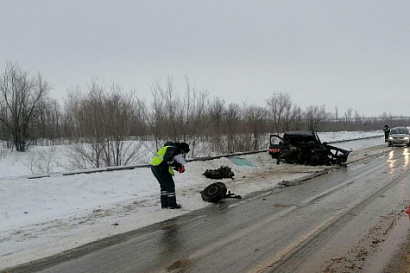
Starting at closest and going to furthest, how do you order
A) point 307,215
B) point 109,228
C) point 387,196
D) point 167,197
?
1. point 109,228
2. point 307,215
3. point 167,197
4. point 387,196

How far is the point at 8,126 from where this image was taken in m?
44.5

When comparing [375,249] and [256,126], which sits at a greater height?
[256,126]

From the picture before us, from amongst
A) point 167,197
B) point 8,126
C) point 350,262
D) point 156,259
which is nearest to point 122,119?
point 167,197

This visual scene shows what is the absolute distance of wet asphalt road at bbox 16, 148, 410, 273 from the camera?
15.6ft

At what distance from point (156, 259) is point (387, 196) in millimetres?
6974

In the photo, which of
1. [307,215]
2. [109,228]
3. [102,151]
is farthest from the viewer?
[102,151]

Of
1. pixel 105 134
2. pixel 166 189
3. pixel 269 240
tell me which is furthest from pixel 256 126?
pixel 269 240

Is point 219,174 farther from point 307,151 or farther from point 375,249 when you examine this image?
point 375,249

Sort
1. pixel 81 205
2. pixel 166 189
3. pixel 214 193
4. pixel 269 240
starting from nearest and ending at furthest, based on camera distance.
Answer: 1. pixel 269 240
2. pixel 166 189
3. pixel 81 205
4. pixel 214 193

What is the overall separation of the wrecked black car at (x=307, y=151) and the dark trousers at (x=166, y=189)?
37.8 ft

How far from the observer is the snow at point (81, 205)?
6.21 metres

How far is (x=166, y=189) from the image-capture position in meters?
8.80

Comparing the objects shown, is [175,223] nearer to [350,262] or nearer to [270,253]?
[270,253]

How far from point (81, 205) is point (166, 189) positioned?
7.78ft
